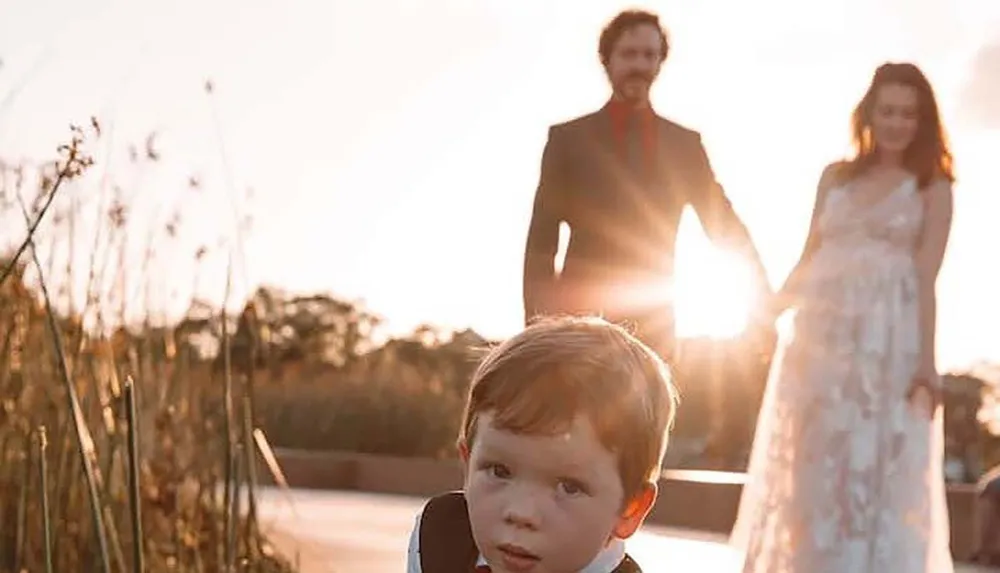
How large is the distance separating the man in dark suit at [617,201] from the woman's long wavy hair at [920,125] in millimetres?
1201

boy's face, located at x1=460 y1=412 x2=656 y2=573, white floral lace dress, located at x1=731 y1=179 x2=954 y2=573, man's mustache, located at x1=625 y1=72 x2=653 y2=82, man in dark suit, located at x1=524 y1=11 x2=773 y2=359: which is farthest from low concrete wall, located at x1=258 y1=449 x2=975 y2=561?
boy's face, located at x1=460 y1=412 x2=656 y2=573

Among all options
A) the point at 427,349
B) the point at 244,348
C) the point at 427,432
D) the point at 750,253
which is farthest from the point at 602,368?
the point at 427,349

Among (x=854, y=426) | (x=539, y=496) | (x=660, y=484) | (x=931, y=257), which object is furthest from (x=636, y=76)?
(x=660, y=484)

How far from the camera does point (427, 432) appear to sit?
878 inches

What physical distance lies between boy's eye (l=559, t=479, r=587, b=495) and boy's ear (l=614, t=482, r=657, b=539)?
0.26ft

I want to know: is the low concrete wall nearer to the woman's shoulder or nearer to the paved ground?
the paved ground

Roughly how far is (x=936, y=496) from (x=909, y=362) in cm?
43

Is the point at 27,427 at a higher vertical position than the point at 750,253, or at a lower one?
lower

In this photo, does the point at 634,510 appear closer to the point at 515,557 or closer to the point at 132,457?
the point at 515,557

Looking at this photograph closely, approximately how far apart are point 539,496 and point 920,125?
4278 millimetres

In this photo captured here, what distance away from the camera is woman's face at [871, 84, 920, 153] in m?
6.22

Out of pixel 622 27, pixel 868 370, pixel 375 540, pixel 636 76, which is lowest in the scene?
pixel 375 540

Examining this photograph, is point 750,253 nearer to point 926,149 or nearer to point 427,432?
point 926,149

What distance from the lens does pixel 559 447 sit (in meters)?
2.26
